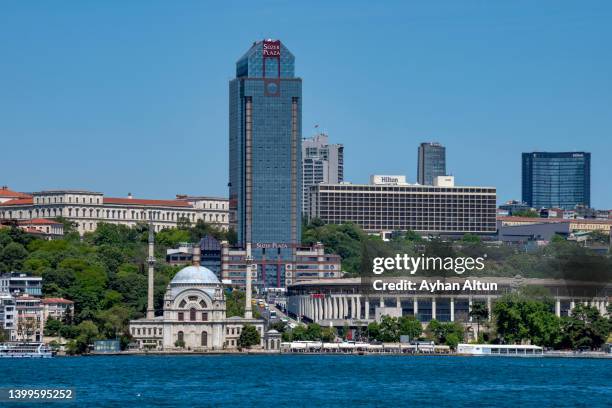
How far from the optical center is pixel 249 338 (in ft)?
602

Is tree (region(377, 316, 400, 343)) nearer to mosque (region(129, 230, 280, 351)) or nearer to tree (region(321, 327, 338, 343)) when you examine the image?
tree (region(321, 327, 338, 343))

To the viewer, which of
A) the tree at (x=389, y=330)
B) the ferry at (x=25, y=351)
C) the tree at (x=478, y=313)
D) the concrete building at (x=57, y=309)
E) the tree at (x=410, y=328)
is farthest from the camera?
the concrete building at (x=57, y=309)

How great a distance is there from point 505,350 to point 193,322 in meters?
29.1

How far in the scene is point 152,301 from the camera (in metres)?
189

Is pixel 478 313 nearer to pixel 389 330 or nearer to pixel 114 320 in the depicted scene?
pixel 389 330

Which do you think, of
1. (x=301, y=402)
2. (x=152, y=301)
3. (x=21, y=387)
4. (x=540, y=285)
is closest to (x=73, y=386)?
(x=21, y=387)

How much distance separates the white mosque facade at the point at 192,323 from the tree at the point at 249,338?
31.1 inches

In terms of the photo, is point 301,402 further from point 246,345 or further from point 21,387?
point 246,345

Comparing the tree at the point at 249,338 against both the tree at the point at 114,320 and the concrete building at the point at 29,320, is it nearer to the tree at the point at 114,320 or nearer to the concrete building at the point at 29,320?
the tree at the point at 114,320

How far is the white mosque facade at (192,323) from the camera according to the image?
18488 cm

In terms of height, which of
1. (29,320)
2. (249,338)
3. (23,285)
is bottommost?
(249,338)

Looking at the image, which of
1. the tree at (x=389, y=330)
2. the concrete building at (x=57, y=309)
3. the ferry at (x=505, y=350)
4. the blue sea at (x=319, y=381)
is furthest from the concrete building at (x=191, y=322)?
the ferry at (x=505, y=350)

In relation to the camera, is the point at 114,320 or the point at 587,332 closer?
the point at 587,332

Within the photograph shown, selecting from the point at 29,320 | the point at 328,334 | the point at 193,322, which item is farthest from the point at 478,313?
the point at 29,320
